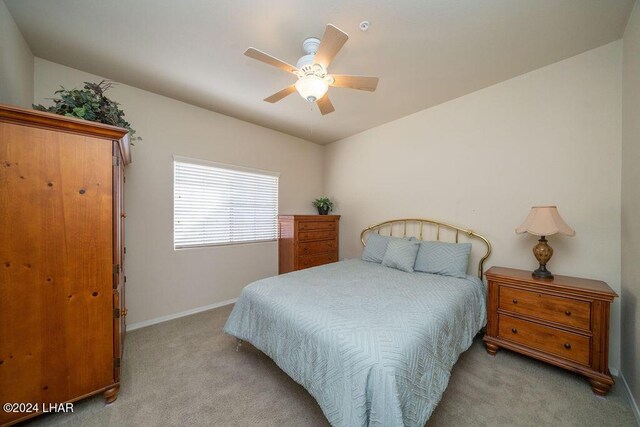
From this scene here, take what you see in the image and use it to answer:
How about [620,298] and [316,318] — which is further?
[620,298]

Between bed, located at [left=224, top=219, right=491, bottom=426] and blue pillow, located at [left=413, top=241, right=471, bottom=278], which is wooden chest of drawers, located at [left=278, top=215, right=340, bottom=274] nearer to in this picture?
bed, located at [left=224, top=219, right=491, bottom=426]

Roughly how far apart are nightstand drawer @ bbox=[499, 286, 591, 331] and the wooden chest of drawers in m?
2.41

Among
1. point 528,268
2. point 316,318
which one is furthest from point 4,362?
point 528,268

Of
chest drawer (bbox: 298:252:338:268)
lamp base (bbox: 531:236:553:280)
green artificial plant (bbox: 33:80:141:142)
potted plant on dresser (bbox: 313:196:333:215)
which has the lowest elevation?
chest drawer (bbox: 298:252:338:268)

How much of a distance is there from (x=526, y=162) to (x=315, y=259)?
2.89 meters

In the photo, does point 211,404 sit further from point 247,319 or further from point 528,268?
point 528,268

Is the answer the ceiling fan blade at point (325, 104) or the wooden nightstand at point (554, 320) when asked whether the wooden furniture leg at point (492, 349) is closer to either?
the wooden nightstand at point (554, 320)

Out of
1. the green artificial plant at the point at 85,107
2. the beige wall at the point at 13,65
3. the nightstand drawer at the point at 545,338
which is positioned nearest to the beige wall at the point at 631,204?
the nightstand drawer at the point at 545,338

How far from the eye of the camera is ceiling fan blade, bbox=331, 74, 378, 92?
1.74 meters

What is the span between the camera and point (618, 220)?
191cm

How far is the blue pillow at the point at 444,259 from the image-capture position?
Result: 97.0 inches

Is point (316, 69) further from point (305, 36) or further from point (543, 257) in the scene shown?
point (543, 257)

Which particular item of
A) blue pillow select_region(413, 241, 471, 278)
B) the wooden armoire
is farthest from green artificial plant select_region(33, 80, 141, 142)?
blue pillow select_region(413, 241, 471, 278)

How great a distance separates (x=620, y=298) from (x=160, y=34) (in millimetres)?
4239
